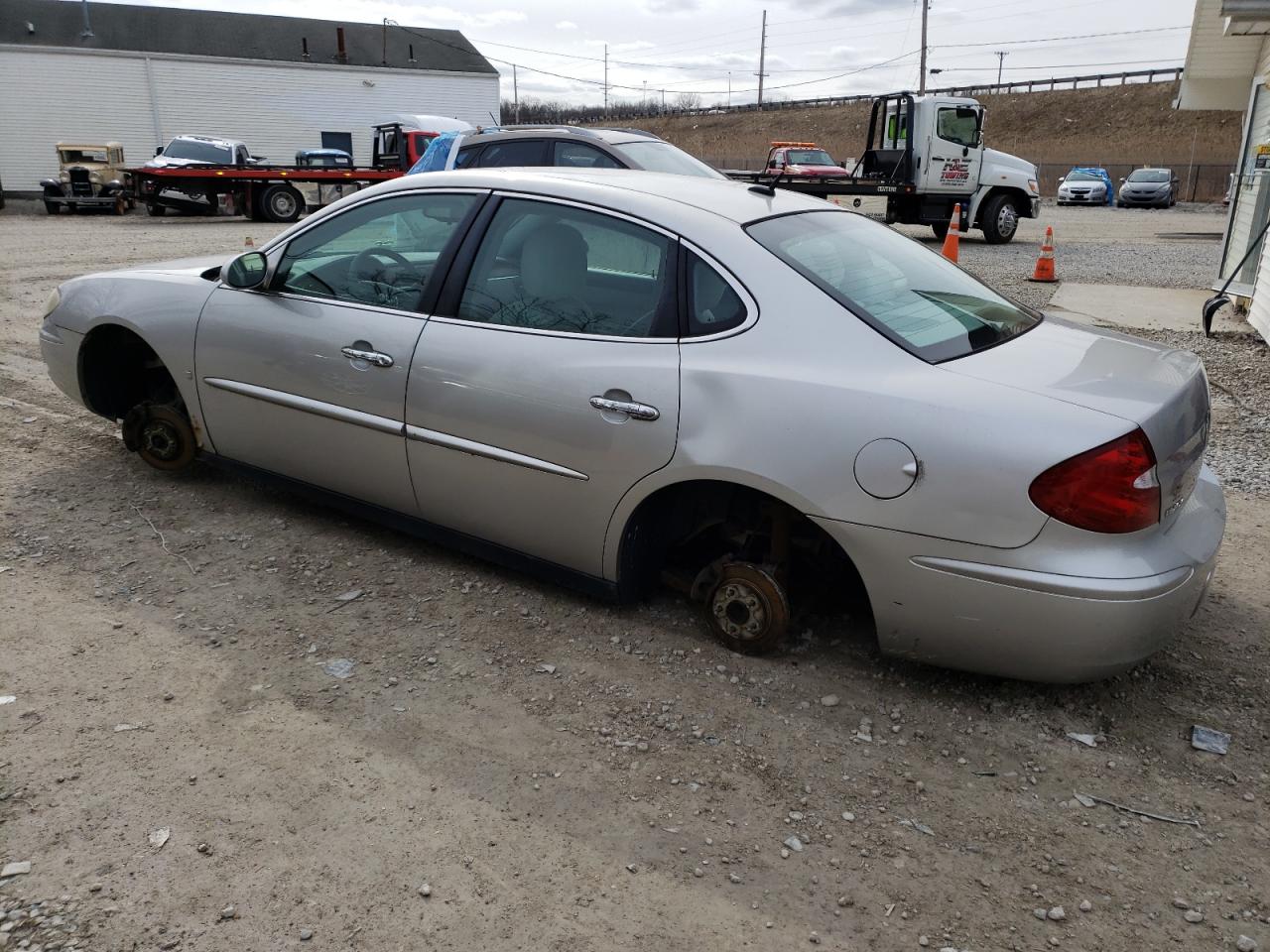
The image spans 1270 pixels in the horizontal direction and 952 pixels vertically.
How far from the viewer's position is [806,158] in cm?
2881

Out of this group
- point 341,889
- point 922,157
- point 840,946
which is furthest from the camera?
point 922,157

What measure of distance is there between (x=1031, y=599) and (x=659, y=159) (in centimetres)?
743

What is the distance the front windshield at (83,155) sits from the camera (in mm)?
27625

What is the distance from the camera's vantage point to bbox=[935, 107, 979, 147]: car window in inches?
697

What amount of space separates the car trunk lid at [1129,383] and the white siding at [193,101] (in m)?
38.5

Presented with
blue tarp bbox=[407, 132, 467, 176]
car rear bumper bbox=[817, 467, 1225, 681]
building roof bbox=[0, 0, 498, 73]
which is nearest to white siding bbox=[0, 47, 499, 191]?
building roof bbox=[0, 0, 498, 73]

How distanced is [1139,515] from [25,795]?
10.0 ft

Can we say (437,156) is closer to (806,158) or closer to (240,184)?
(240,184)

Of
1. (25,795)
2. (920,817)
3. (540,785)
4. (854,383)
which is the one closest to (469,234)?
(854,383)

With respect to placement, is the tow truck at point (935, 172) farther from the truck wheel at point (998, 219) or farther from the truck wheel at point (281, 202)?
the truck wheel at point (281, 202)

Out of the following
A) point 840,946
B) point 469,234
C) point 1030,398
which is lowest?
point 840,946

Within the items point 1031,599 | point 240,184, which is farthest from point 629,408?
point 240,184

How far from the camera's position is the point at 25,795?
97.6 inches

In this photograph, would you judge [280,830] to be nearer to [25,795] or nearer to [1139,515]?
[25,795]
